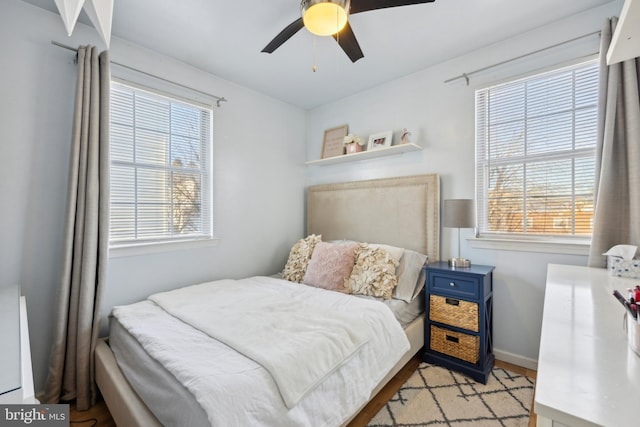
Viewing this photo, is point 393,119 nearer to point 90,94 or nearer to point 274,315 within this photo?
point 274,315

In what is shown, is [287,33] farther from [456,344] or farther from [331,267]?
[456,344]

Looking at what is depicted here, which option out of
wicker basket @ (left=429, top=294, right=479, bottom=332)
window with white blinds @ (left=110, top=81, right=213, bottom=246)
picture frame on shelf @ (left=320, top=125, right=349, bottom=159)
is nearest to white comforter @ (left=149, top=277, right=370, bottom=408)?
window with white blinds @ (left=110, top=81, right=213, bottom=246)

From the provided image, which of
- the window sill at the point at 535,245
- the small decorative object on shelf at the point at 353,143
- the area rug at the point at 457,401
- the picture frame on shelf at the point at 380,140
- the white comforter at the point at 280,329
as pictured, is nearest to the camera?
the white comforter at the point at 280,329

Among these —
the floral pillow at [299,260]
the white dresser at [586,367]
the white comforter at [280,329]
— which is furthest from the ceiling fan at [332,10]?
the floral pillow at [299,260]

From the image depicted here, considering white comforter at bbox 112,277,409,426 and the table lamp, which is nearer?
white comforter at bbox 112,277,409,426

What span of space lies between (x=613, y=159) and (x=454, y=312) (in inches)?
60.2

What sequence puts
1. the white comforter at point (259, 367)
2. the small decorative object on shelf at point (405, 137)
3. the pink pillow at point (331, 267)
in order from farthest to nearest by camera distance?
the small decorative object on shelf at point (405, 137) < the pink pillow at point (331, 267) < the white comforter at point (259, 367)

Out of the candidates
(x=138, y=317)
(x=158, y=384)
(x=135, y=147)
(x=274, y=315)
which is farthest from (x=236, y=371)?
(x=135, y=147)

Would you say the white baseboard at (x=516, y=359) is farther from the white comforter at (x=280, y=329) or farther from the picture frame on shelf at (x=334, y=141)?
the picture frame on shelf at (x=334, y=141)

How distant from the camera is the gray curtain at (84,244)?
189cm

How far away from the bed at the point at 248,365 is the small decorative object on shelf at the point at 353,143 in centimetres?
76

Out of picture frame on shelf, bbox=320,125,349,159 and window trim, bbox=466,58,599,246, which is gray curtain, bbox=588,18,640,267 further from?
picture frame on shelf, bbox=320,125,349,159

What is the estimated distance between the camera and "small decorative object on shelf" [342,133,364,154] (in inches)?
125

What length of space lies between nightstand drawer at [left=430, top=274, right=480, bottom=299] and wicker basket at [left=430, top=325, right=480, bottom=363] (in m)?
0.33
